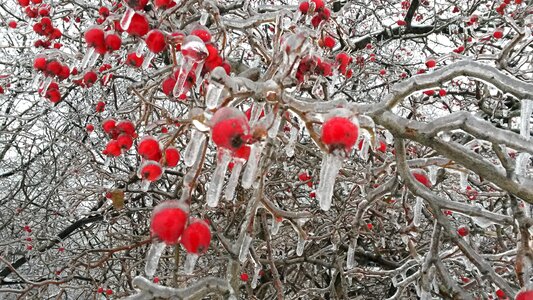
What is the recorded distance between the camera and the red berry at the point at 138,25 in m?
1.54

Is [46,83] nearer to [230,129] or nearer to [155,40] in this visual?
[155,40]

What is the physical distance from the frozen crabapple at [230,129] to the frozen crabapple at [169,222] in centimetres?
26

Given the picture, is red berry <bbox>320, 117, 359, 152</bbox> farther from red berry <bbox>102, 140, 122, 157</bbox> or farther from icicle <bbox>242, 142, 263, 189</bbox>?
red berry <bbox>102, 140, 122, 157</bbox>

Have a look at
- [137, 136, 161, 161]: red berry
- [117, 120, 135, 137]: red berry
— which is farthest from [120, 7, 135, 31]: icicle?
[117, 120, 135, 137]: red berry

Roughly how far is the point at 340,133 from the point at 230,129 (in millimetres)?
212

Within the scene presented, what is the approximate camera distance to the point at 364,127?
42.6 inches

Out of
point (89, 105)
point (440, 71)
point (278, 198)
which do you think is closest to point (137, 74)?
point (89, 105)

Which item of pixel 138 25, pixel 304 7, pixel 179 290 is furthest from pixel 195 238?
pixel 304 7

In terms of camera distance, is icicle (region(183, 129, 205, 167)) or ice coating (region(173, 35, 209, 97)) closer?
icicle (region(183, 129, 205, 167))

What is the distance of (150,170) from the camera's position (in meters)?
1.53

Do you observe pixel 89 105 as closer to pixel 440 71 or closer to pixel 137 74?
pixel 137 74

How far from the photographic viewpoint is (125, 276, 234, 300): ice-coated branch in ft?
3.93

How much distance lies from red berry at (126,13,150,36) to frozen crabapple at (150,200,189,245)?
0.66 meters

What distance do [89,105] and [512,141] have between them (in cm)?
421
